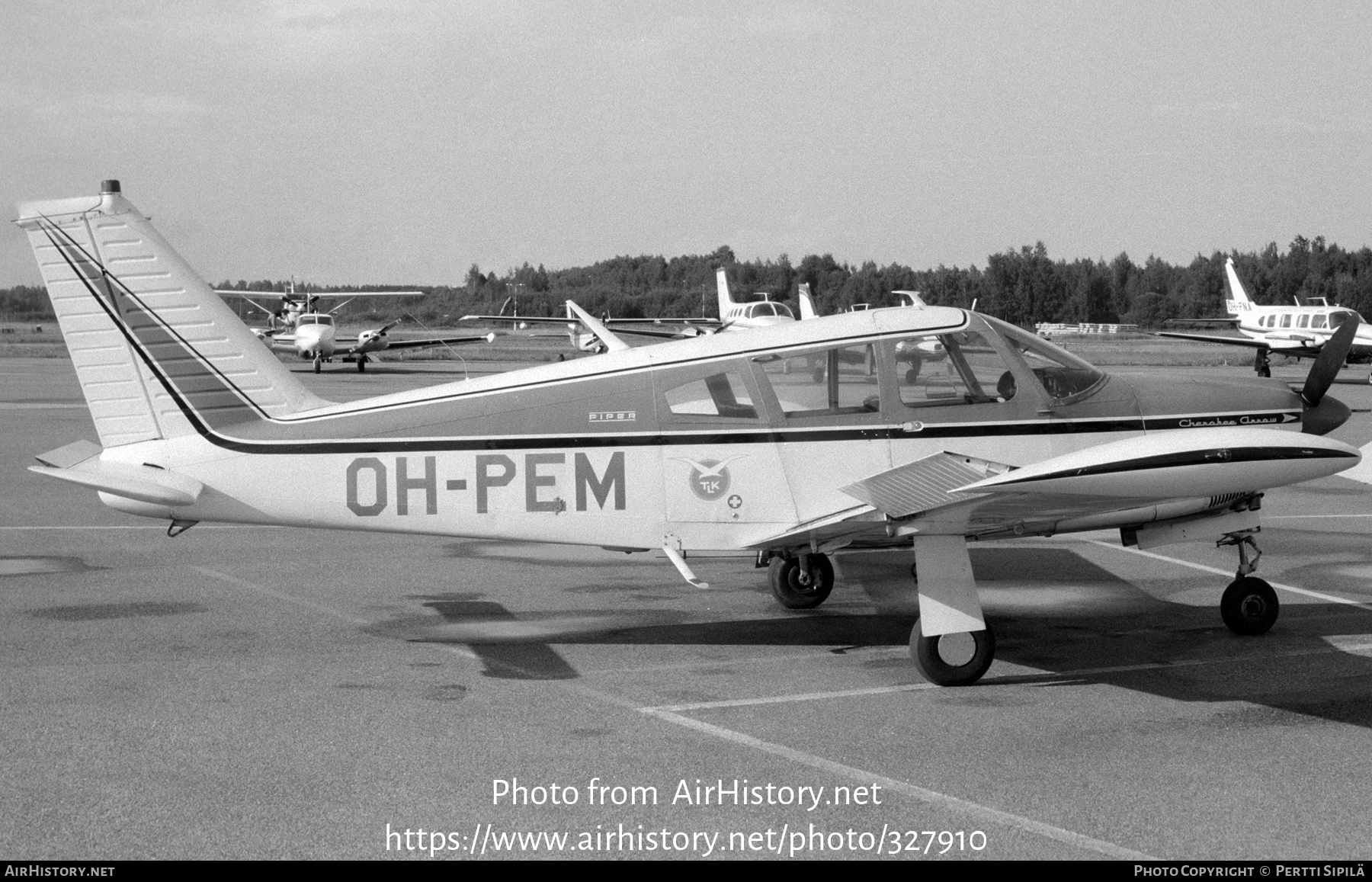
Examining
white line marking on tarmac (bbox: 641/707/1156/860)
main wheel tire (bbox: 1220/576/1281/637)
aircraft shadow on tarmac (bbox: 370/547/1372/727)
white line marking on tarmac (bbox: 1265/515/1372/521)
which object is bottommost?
white line marking on tarmac (bbox: 1265/515/1372/521)

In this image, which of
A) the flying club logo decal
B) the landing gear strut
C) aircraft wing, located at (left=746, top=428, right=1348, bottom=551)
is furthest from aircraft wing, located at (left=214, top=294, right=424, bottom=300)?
the landing gear strut

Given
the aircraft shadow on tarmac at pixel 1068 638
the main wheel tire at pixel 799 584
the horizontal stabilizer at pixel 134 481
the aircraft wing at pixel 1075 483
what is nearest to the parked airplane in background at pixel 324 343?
the main wheel tire at pixel 799 584

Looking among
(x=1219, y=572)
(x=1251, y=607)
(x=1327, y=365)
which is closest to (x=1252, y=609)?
(x=1251, y=607)

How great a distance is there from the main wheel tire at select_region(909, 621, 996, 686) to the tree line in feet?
263

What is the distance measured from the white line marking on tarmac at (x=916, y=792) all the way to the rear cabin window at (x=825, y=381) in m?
2.29

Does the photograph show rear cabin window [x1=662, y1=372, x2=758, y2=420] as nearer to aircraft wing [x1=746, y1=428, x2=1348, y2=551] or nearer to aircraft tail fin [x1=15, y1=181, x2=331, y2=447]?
aircraft wing [x1=746, y1=428, x2=1348, y2=551]

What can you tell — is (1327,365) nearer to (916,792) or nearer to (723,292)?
(916,792)

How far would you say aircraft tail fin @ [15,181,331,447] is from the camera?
26.0 ft

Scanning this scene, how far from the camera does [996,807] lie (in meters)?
5.32

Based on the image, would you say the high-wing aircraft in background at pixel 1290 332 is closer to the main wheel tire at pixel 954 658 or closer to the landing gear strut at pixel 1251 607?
the landing gear strut at pixel 1251 607

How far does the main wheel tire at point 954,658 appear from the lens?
24.1ft

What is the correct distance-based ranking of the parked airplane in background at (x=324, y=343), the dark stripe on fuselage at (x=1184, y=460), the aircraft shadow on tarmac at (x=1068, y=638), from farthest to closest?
the parked airplane in background at (x=324, y=343) < the aircraft shadow on tarmac at (x=1068, y=638) < the dark stripe on fuselage at (x=1184, y=460)

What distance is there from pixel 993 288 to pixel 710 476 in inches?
3576

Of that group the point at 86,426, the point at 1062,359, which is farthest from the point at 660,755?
the point at 86,426
